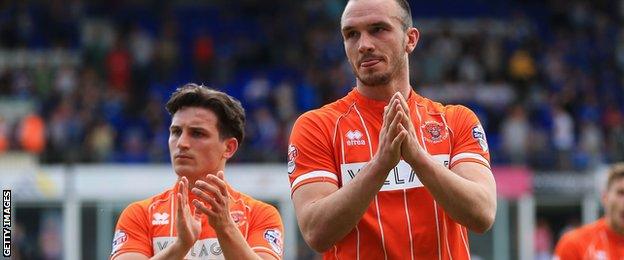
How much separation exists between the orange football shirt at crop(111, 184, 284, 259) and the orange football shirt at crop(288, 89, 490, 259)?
81 centimetres

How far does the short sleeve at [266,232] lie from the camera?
6.32 metres

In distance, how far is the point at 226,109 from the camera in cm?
660

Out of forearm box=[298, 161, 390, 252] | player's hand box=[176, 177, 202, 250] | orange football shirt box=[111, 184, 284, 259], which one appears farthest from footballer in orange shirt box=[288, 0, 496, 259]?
orange football shirt box=[111, 184, 284, 259]

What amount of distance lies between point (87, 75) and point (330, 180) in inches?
758

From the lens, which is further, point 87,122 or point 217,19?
point 217,19

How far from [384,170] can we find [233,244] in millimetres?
990

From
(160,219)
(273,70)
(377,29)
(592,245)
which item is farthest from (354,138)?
(273,70)

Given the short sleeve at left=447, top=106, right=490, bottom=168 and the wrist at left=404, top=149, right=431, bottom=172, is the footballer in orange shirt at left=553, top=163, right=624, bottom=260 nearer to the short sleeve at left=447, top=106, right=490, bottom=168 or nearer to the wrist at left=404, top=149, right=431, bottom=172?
the short sleeve at left=447, top=106, right=490, bottom=168

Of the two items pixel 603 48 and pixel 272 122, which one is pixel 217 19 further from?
pixel 603 48

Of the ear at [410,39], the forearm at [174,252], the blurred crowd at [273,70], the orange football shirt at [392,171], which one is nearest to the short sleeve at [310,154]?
the orange football shirt at [392,171]

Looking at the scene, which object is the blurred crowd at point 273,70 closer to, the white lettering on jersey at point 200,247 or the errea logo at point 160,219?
the errea logo at point 160,219

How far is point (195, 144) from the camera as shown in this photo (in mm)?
6410

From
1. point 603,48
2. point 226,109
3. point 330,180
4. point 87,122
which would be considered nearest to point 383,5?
point 330,180

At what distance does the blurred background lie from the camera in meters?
19.9
